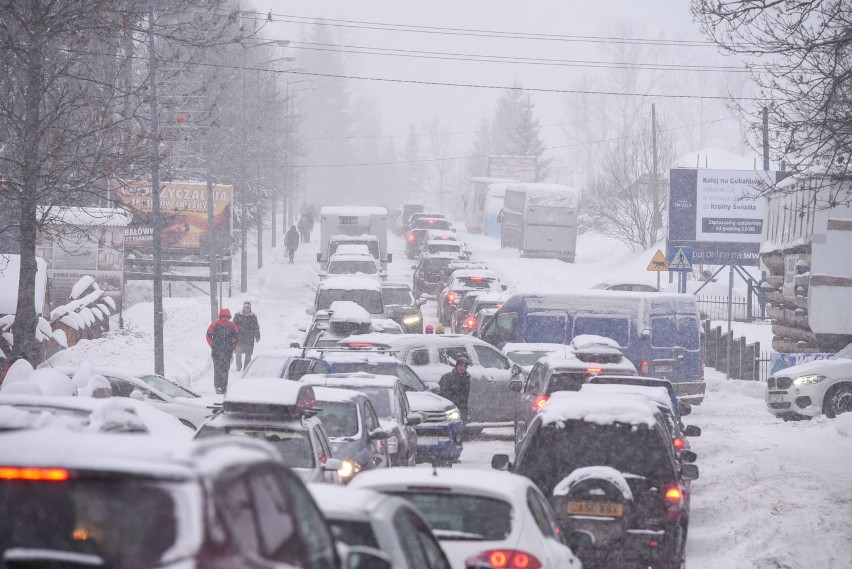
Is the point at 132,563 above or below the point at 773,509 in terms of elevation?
above

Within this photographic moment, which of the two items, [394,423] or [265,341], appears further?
[265,341]

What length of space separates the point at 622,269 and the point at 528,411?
47.1 metres

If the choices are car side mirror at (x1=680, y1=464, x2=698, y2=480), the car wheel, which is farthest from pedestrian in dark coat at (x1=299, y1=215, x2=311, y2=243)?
car side mirror at (x1=680, y1=464, x2=698, y2=480)

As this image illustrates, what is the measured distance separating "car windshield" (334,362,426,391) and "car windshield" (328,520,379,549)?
40.3 feet

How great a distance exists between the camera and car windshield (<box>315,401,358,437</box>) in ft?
44.7

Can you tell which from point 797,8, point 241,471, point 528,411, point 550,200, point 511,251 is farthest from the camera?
point 511,251

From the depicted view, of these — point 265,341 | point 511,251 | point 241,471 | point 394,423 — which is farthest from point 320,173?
point 241,471

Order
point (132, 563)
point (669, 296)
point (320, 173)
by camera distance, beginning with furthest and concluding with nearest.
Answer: point (320, 173) < point (669, 296) < point (132, 563)

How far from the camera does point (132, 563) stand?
410 cm

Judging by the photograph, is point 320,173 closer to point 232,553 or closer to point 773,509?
point 773,509

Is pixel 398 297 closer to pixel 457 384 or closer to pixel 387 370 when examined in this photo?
pixel 457 384

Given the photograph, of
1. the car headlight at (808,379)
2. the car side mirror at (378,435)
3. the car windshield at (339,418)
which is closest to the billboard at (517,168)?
the car headlight at (808,379)

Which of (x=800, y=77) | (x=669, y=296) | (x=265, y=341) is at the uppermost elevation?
(x=800, y=77)

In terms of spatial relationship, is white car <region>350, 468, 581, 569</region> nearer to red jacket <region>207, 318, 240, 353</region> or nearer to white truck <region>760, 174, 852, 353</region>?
white truck <region>760, 174, 852, 353</region>
